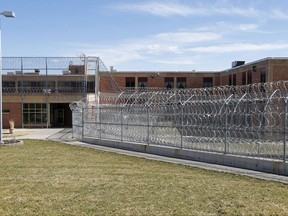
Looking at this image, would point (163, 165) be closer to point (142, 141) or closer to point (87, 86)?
point (142, 141)

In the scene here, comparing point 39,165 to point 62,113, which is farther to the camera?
point 62,113

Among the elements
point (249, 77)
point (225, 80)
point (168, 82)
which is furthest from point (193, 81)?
point (249, 77)

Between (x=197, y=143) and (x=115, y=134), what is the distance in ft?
20.2

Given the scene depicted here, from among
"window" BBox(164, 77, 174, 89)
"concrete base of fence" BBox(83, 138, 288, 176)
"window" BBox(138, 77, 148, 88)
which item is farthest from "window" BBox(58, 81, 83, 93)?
"concrete base of fence" BBox(83, 138, 288, 176)

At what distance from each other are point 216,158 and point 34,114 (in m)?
34.5

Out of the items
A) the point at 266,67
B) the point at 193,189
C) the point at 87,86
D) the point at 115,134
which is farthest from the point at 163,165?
the point at 87,86

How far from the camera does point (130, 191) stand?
914cm

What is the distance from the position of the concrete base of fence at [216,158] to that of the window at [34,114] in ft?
91.5

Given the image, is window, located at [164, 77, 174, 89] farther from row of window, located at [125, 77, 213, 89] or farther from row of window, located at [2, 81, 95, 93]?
row of window, located at [2, 81, 95, 93]

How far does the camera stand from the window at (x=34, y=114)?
4531 cm

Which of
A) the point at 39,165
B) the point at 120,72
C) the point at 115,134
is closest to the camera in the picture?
the point at 39,165

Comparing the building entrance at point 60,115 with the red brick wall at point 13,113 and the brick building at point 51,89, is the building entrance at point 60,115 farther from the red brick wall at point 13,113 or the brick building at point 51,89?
the red brick wall at point 13,113

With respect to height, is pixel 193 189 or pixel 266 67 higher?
pixel 266 67

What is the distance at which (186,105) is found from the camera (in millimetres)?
15688
